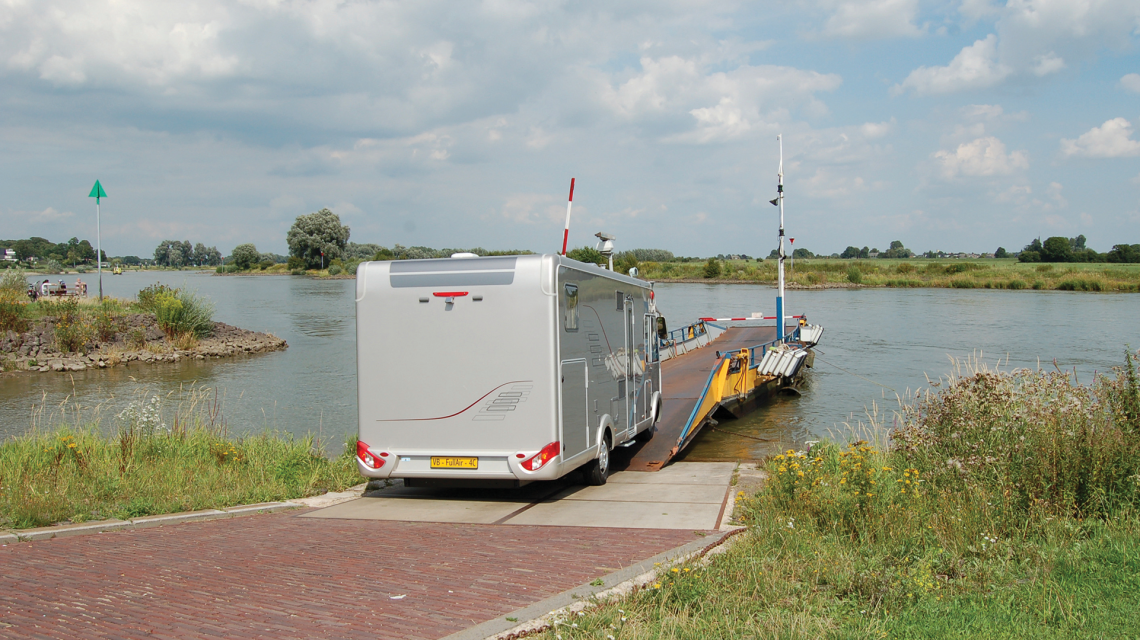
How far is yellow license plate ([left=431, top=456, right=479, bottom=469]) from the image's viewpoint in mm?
8852

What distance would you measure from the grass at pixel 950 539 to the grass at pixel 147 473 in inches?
218

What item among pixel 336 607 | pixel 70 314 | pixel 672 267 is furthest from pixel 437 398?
pixel 672 267

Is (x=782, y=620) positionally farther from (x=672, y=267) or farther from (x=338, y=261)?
(x=338, y=261)

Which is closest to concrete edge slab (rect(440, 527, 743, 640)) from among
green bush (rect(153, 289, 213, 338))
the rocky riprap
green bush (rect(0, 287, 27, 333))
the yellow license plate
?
the yellow license plate

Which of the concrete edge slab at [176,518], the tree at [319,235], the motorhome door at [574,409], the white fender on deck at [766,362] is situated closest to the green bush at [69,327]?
the white fender on deck at [766,362]

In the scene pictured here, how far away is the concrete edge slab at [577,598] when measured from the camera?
479cm

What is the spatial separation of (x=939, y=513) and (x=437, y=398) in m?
Result: 5.14

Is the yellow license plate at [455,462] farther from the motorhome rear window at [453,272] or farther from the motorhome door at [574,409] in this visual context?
the motorhome rear window at [453,272]

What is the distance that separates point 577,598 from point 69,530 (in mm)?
5053

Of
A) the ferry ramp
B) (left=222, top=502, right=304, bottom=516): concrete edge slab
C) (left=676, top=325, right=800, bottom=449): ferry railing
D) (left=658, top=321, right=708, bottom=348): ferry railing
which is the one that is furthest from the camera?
(left=658, top=321, right=708, bottom=348): ferry railing

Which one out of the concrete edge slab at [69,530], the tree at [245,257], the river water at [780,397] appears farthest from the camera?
the tree at [245,257]

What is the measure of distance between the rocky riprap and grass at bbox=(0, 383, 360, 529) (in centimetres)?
2090

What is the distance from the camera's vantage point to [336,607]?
5.29 m

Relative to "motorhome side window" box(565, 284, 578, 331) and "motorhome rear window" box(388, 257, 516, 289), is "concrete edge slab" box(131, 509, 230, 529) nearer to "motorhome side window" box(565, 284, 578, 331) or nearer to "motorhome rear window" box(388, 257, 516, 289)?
"motorhome rear window" box(388, 257, 516, 289)
